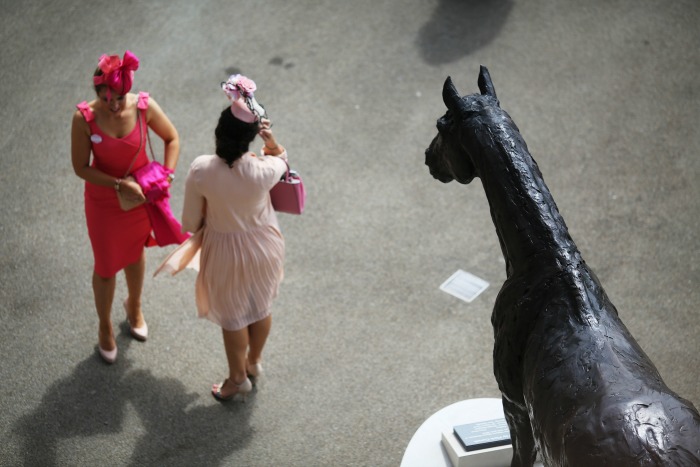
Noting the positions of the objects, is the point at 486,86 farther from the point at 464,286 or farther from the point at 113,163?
the point at 464,286

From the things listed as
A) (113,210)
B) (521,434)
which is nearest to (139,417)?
(113,210)

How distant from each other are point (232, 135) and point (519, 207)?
143 cm

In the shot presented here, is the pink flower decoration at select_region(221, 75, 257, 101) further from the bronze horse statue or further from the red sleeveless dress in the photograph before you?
the bronze horse statue

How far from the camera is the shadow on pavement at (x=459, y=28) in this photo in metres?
6.98

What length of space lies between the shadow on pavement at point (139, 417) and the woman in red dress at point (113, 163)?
189mm

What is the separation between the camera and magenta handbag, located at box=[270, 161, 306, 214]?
4.05 meters

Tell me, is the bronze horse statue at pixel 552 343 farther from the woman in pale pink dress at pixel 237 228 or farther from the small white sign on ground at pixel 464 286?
the small white sign on ground at pixel 464 286

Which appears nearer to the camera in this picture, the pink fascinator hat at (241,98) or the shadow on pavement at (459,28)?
the pink fascinator hat at (241,98)

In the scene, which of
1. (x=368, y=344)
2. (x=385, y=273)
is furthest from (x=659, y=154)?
(x=368, y=344)

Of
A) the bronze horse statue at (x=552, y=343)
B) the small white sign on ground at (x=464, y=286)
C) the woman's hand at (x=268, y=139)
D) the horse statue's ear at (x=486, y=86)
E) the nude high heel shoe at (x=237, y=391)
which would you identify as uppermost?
the horse statue's ear at (x=486, y=86)

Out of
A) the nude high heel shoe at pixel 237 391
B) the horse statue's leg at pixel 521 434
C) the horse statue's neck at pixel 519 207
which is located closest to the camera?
the horse statue's neck at pixel 519 207

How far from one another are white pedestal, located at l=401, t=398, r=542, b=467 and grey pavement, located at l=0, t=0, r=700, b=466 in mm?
604

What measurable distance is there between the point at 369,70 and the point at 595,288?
14.5 ft

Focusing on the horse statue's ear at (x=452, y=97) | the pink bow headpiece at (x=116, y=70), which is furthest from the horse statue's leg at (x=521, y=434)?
the pink bow headpiece at (x=116, y=70)
